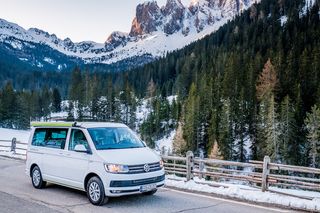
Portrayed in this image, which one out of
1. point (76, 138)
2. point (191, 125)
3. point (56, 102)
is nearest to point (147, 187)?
point (76, 138)

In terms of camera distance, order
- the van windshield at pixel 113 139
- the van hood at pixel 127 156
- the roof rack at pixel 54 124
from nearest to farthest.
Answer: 1. the van hood at pixel 127 156
2. the van windshield at pixel 113 139
3. the roof rack at pixel 54 124

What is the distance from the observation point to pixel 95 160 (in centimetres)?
1026

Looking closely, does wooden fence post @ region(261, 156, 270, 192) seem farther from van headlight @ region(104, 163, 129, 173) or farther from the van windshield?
van headlight @ region(104, 163, 129, 173)

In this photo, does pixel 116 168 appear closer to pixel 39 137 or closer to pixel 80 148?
pixel 80 148

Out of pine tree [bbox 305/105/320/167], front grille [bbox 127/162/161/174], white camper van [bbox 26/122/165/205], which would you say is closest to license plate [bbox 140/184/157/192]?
white camper van [bbox 26/122/165/205]

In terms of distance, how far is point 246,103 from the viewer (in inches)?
3223

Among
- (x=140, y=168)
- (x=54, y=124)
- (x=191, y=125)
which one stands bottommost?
(x=140, y=168)

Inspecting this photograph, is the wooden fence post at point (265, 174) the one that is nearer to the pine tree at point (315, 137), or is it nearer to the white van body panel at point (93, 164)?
the white van body panel at point (93, 164)

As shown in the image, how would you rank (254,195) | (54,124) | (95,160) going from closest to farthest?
(95,160)
(254,195)
(54,124)

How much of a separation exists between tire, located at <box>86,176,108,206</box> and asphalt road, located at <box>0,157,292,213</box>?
6.1 inches

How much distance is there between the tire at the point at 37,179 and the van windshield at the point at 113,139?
2.88m

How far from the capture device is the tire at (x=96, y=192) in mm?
10031

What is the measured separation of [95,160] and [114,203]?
4.26 feet

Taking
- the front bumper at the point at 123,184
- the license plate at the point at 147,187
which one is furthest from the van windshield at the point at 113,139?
the license plate at the point at 147,187
